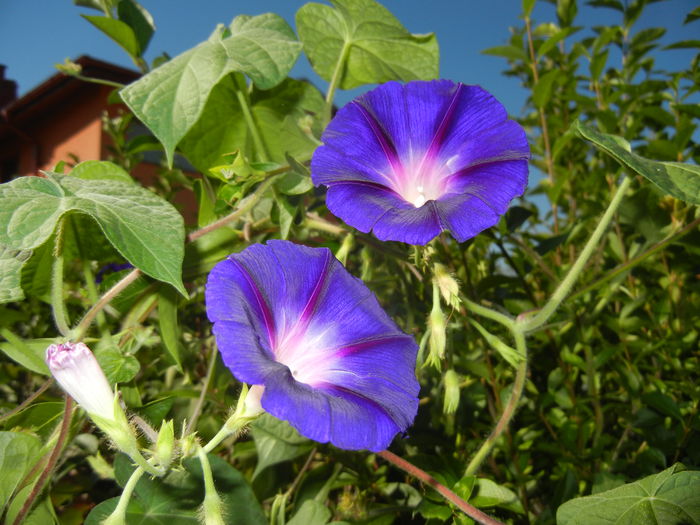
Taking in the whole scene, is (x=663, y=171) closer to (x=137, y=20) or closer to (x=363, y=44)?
(x=363, y=44)

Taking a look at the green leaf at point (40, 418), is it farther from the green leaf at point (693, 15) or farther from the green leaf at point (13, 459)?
the green leaf at point (693, 15)

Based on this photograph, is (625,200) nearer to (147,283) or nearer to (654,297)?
(654,297)

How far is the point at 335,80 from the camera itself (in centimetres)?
88

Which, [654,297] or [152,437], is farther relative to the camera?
[654,297]

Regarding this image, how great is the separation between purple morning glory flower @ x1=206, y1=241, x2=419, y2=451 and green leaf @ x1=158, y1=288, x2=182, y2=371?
0.55ft

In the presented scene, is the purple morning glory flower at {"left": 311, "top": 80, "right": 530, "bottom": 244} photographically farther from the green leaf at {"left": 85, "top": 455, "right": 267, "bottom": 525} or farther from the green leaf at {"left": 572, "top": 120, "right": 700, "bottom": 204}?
the green leaf at {"left": 85, "top": 455, "right": 267, "bottom": 525}

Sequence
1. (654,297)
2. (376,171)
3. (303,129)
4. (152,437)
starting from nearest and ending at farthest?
(152,437), (376,171), (303,129), (654,297)

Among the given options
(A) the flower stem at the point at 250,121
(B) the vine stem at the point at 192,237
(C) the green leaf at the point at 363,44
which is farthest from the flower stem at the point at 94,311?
(C) the green leaf at the point at 363,44

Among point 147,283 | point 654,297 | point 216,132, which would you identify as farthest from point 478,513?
point 654,297

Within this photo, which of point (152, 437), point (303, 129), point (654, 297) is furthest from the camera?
point (654, 297)

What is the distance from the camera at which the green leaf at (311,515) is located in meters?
0.72

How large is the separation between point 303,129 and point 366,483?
23.0 inches

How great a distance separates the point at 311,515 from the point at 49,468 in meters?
0.32

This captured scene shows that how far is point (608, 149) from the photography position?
0.60 meters
